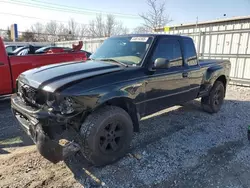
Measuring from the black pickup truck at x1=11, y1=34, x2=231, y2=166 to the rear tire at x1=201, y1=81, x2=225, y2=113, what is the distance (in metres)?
1.45

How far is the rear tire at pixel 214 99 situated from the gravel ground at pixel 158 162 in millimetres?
755

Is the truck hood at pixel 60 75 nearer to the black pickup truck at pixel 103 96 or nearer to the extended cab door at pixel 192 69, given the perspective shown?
the black pickup truck at pixel 103 96

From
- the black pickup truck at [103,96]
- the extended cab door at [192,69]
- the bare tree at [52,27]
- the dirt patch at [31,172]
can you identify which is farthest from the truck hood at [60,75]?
the bare tree at [52,27]

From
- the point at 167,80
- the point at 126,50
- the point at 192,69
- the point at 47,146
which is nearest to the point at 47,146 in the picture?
the point at 47,146

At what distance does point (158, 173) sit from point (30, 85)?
7.26 ft

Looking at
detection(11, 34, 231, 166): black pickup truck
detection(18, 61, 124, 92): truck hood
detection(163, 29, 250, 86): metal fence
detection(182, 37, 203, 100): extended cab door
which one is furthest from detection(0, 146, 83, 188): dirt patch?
detection(163, 29, 250, 86): metal fence

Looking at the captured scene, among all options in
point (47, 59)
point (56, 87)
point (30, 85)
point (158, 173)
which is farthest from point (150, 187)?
point (47, 59)

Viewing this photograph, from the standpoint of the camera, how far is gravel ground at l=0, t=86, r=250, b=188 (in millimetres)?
2754

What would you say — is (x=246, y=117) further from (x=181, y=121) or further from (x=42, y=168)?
(x=42, y=168)

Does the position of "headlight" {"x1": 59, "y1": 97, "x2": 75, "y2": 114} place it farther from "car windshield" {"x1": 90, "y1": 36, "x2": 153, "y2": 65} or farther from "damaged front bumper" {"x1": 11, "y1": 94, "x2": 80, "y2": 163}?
"car windshield" {"x1": 90, "y1": 36, "x2": 153, "y2": 65}

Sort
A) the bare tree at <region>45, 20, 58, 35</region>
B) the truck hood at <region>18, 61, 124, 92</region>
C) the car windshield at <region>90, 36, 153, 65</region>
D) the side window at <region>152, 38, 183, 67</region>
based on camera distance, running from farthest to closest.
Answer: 1. the bare tree at <region>45, 20, 58, 35</region>
2. the side window at <region>152, 38, 183, 67</region>
3. the car windshield at <region>90, 36, 153, 65</region>
4. the truck hood at <region>18, 61, 124, 92</region>

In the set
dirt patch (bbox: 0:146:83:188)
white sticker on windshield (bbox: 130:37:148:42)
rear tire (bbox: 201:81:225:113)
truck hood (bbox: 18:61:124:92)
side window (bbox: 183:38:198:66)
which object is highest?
white sticker on windshield (bbox: 130:37:148:42)

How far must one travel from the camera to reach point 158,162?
10.5ft

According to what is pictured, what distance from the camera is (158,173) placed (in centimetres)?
A: 294
